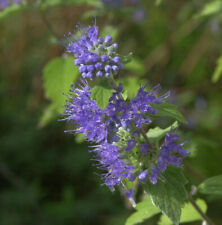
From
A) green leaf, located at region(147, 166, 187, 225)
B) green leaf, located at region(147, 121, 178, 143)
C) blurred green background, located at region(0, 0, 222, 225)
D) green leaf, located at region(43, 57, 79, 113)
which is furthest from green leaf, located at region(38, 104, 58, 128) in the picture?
green leaf, located at region(147, 166, 187, 225)

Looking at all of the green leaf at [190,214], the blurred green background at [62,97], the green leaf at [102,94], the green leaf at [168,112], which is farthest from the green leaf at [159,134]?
the blurred green background at [62,97]

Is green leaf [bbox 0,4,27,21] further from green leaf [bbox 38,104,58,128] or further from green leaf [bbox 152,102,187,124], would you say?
green leaf [bbox 152,102,187,124]

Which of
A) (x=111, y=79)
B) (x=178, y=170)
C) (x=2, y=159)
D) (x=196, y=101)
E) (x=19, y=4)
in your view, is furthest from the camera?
(x=196, y=101)

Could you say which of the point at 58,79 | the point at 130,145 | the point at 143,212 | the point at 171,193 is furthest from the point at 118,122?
the point at 58,79

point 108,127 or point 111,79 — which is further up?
point 111,79

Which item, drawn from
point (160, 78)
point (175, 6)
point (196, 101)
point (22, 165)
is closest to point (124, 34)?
point (175, 6)

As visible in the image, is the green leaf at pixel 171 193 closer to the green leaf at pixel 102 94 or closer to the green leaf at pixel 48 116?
the green leaf at pixel 102 94

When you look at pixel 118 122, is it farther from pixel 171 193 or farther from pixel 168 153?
pixel 171 193

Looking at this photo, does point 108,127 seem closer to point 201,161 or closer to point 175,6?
point 201,161
